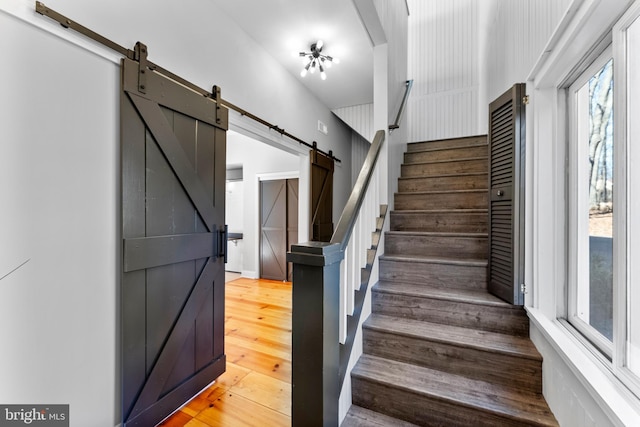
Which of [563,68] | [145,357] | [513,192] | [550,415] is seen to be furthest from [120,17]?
[550,415]

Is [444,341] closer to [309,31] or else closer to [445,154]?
[445,154]

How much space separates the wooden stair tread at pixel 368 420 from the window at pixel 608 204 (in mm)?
990

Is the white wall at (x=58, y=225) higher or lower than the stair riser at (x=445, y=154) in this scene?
lower

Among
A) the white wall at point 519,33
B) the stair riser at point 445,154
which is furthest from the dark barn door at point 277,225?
the white wall at point 519,33

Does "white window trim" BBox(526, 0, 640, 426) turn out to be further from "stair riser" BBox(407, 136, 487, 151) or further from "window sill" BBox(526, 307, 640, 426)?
"stair riser" BBox(407, 136, 487, 151)

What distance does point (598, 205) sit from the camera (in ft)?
4.09

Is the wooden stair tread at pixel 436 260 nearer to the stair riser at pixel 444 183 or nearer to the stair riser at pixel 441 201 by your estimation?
the stair riser at pixel 441 201

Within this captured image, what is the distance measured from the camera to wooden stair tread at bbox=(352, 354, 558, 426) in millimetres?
1307

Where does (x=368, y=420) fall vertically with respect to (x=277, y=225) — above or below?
below

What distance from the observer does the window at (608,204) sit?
3.13ft

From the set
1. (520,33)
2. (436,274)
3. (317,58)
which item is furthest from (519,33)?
(317,58)

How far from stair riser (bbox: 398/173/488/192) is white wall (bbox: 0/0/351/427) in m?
2.43

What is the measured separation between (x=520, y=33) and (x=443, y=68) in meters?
2.94

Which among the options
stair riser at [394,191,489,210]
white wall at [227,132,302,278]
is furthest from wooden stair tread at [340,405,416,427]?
white wall at [227,132,302,278]
